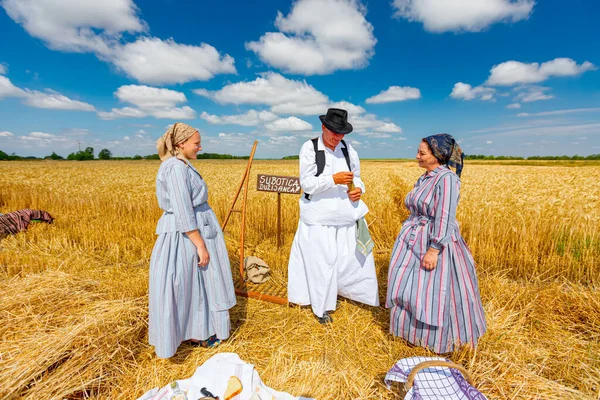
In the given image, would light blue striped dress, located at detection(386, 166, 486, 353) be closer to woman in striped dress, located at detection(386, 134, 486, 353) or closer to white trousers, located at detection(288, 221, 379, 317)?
woman in striped dress, located at detection(386, 134, 486, 353)

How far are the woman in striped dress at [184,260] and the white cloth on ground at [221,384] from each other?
29 centimetres

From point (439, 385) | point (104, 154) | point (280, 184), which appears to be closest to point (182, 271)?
point (439, 385)

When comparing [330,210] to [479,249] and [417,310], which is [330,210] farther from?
[479,249]

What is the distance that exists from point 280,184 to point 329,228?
5.28ft

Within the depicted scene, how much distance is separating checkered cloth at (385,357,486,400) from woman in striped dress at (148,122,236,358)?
1.70 metres

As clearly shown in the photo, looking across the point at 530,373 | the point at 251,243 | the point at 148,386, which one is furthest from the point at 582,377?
the point at 251,243

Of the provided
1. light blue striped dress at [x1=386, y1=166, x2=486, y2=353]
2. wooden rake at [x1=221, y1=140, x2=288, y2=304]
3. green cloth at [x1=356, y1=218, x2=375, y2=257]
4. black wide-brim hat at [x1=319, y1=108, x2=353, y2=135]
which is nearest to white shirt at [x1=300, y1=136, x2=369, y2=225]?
green cloth at [x1=356, y1=218, x2=375, y2=257]

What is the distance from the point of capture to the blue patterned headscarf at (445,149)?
2463 mm

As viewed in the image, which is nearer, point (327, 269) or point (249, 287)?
point (327, 269)

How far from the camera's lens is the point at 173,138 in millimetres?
2449

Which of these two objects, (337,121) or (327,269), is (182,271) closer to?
(327,269)

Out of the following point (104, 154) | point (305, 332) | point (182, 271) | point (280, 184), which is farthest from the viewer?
point (104, 154)

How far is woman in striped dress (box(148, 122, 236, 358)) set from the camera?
7.65 ft

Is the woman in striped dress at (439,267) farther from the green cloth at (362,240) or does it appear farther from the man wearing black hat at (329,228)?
the man wearing black hat at (329,228)
